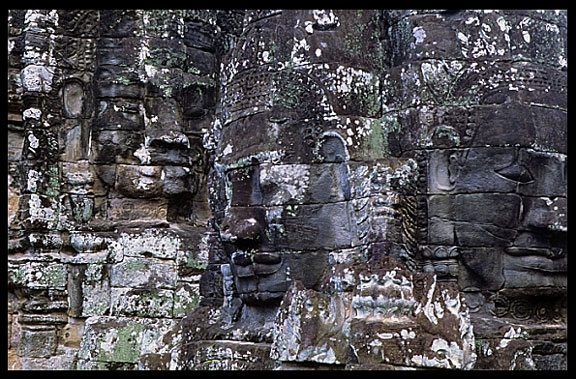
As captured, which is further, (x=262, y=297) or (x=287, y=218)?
(x=262, y=297)

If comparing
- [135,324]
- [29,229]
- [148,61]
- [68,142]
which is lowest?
[135,324]

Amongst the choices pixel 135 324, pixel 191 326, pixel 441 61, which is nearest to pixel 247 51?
pixel 441 61

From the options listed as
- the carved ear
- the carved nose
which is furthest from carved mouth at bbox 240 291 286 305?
the carved ear

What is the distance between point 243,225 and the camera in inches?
265

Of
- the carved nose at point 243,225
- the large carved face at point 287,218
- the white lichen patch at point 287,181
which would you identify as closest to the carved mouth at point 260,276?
the large carved face at point 287,218

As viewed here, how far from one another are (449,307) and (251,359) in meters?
1.46

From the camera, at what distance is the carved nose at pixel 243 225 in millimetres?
6703

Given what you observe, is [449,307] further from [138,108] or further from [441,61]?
[138,108]

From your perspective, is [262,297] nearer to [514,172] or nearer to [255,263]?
[255,263]

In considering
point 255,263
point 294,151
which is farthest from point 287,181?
point 255,263

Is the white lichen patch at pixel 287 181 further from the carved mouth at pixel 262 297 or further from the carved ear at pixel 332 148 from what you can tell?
the carved mouth at pixel 262 297

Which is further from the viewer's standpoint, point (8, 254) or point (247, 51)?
point (8, 254)

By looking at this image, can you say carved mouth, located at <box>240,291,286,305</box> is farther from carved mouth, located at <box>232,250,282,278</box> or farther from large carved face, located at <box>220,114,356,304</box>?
carved mouth, located at <box>232,250,282,278</box>

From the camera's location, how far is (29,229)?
418 inches
